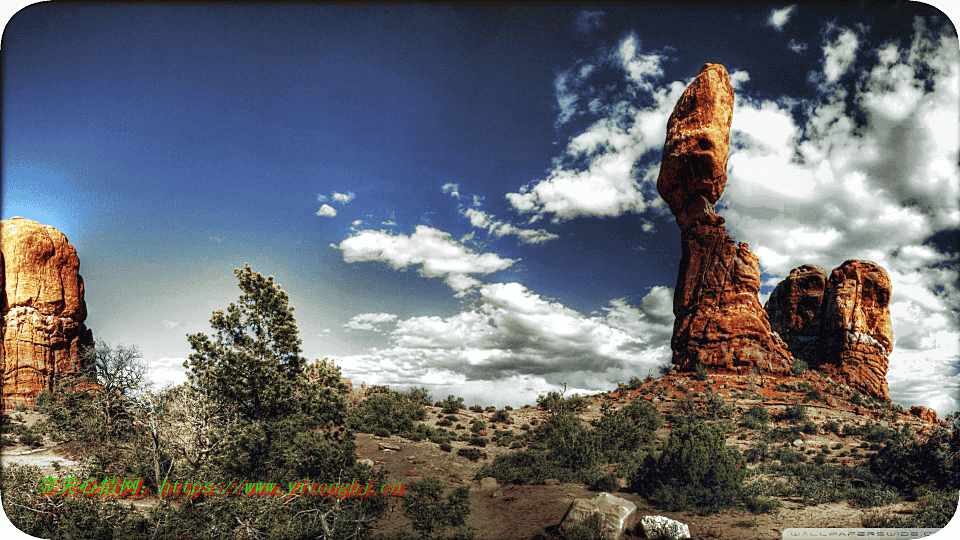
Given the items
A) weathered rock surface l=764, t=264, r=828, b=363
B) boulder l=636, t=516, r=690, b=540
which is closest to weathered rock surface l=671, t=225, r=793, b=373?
weathered rock surface l=764, t=264, r=828, b=363

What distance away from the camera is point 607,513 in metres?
11.3

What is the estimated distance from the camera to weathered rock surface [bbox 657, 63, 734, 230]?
3300cm

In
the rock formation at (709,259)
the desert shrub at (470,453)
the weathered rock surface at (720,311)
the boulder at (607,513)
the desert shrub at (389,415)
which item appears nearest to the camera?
the boulder at (607,513)

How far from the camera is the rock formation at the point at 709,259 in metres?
32.1

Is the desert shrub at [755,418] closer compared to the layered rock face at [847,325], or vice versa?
the desert shrub at [755,418]

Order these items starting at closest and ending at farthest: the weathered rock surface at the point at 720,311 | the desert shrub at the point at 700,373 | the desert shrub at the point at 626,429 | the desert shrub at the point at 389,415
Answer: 1. the desert shrub at the point at 626,429
2. the desert shrub at the point at 389,415
3. the desert shrub at the point at 700,373
4. the weathered rock surface at the point at 720,311

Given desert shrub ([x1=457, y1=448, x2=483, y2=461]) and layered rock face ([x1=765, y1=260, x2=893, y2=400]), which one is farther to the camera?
layered rock face ([x1=765, y1=260, x2=893, y2=400])

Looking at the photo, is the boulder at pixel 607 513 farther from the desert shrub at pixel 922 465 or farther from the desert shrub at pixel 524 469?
the desert shrub at pixel 922 465

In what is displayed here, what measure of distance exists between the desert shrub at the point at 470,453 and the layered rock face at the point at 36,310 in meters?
29.9

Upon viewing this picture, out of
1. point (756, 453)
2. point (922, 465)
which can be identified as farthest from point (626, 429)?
point (922, 465)

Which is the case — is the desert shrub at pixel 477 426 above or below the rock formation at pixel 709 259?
below

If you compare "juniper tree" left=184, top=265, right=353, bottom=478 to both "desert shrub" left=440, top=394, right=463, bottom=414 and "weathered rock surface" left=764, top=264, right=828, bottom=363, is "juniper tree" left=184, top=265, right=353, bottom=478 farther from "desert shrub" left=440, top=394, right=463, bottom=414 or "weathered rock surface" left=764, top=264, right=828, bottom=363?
"weathered rock surface" left=764, top=264, right=828, bottom=363

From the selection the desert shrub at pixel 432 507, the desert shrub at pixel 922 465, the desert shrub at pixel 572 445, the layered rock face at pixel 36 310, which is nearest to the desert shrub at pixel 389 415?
the desert shrub at pixel 572 445

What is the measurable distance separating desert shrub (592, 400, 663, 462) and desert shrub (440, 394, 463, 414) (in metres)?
10.2
